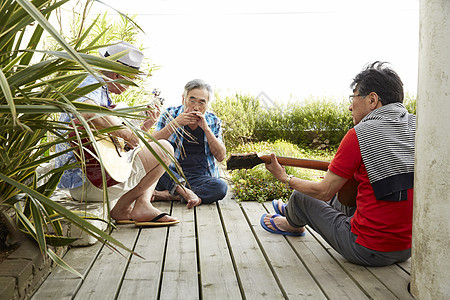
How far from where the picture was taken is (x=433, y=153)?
202 cm

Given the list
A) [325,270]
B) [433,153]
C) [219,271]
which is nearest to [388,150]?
[433,153]

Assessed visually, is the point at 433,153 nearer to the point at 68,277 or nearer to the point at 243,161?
the point at 243,161

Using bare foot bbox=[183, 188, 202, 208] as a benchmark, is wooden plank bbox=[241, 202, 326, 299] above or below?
below

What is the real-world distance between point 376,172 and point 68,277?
1.64 metres

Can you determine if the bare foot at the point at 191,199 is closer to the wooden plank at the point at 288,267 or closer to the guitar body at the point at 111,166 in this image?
the wooden plank at the point at 288,267

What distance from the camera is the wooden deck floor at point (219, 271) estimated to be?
7.39ft

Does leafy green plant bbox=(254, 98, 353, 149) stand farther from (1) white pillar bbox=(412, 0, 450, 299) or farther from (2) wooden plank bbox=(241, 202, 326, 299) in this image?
(1) white pillar bbox=(412, 0, 450, 299)

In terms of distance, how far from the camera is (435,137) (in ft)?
6.59

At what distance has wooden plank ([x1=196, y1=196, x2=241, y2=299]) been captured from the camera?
227cm

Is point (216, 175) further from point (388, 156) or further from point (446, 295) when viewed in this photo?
point (446, 295)

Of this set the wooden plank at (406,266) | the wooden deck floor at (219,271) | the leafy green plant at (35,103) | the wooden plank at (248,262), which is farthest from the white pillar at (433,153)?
the leafy green plant at (35,103)

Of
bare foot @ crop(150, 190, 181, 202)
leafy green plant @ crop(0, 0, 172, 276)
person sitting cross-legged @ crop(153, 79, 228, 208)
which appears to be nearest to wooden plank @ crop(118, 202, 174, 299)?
leafy green plant @ crop(0, 0, 172, 276)

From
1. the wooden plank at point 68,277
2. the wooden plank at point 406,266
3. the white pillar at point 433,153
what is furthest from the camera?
the wooden plank at point 406,266

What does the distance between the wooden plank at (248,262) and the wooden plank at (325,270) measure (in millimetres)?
232
